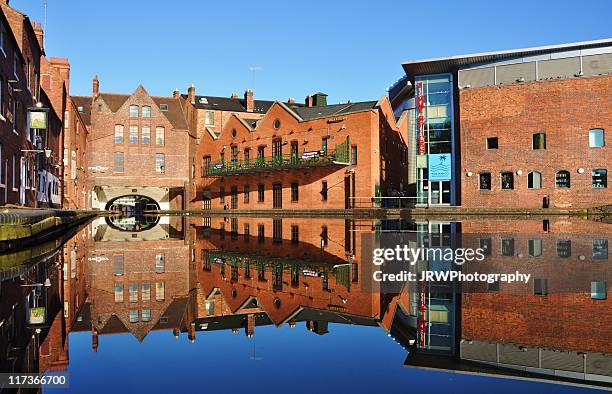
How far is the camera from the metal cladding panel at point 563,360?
123 inches

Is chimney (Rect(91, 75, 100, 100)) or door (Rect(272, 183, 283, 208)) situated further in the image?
chimney (Rect(91, 75, 100, 100))

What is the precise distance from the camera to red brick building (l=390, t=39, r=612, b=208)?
33125 millimetres

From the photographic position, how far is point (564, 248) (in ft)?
34.4

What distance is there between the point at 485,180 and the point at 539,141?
4.48 meters

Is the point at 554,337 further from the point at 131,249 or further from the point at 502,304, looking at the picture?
the point at 131,249

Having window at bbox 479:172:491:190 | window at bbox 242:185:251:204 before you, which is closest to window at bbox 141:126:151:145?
window at bbox 242:185:251:204

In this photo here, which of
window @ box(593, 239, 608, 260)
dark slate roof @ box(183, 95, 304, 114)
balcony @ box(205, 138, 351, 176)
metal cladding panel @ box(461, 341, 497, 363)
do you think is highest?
dark slate roof @ box(183, 95, 304, 114)

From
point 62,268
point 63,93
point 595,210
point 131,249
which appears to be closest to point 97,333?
point 62,268

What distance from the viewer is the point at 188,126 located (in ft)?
179

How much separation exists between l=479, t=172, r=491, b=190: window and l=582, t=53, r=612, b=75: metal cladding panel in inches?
363

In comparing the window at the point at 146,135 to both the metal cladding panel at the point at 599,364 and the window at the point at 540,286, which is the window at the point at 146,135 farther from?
the metal cladding panel at the point at 599,364

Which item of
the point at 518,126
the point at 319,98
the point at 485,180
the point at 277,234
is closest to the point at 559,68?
the point at 518,126

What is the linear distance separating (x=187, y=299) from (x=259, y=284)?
1246 mm

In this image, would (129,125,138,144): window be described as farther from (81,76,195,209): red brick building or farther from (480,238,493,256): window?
(480,238,493,256): window
